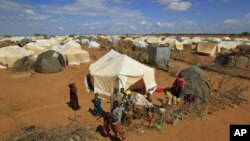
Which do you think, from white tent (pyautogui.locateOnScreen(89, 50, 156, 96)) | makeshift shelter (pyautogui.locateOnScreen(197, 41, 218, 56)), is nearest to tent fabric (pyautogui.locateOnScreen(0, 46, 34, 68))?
white tent (pyautogui.locateOnScreen(89, 50, 156, 96))

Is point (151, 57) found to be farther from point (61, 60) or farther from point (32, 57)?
point (32, 57)

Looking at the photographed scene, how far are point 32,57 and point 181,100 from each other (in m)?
20.9

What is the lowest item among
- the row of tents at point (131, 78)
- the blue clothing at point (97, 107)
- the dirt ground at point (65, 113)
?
the dirt ground at point (65, 113)

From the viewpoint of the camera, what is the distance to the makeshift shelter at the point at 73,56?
30.9 m

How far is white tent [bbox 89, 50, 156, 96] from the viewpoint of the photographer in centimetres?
1678

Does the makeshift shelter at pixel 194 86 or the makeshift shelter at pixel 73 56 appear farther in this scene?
the makeshift shelter at pixel 73 56

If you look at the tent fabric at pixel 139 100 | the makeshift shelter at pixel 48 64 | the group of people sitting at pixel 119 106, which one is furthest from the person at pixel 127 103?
the makeshift shelter at pixel 48 64

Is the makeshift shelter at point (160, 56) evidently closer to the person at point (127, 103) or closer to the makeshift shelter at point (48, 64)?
the makeshift shelter at point (48, 64)

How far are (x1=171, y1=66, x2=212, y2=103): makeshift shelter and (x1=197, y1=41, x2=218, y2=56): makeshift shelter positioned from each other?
23.8 m

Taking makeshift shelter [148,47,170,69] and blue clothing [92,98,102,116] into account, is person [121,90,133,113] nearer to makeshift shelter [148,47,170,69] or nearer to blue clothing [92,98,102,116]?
blue clothing [92,98,102,116]

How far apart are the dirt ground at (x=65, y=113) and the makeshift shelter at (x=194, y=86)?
140 cm

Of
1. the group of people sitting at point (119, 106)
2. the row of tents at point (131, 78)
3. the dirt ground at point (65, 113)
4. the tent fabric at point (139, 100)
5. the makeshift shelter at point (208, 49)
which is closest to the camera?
the group of people sitting at point (119, 106)

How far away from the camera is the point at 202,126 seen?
41.0 feet

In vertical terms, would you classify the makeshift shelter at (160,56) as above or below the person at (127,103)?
above
